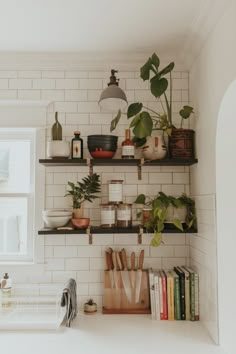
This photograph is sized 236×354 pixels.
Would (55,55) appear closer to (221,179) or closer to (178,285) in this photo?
(221,179)

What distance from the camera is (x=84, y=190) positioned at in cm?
228

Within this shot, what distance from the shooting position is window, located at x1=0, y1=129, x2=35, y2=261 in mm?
2512

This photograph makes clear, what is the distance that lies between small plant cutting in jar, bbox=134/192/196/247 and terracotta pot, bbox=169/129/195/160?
29 cm

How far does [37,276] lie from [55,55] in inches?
62.6

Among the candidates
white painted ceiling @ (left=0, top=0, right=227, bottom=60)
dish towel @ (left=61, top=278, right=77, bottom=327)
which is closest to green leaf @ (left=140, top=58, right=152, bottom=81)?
white painted ceiling @ (left=0, top=0, right=227, bottom=60)

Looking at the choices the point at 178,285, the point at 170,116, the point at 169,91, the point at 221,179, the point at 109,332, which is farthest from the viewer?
the point at 169,91

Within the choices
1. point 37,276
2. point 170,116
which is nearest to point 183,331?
point 37,276

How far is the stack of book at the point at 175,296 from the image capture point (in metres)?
2.13

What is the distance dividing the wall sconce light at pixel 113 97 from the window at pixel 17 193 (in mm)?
641

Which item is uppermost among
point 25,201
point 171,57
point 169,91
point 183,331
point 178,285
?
point 171,57

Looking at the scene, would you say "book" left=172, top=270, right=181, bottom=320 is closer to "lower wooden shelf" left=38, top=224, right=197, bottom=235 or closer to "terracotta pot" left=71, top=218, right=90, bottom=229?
"lower wooden shelf" left=38, top=224, right=197, bottom=235

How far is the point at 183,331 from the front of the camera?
1968 mm

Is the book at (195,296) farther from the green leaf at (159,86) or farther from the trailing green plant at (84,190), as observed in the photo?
the green leaf at (159,86)

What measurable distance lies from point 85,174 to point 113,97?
59cm
